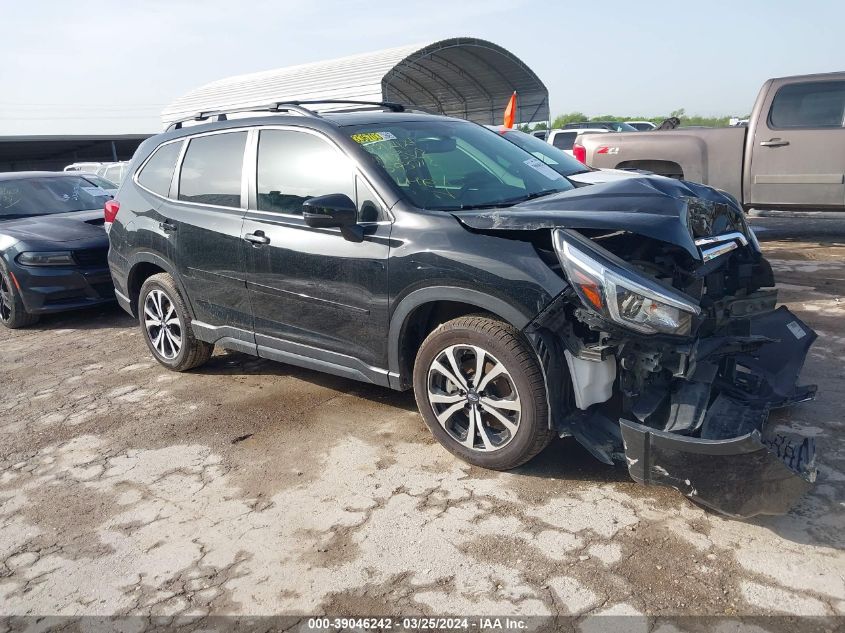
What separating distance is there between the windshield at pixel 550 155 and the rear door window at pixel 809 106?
3.41 meters

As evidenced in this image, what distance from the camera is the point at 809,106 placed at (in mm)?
8664

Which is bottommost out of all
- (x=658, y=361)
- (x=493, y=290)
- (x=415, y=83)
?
(x=658, y=361)

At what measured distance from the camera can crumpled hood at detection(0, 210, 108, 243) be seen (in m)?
7.29

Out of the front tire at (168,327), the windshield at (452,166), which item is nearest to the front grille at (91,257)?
the front tire at (168,327)

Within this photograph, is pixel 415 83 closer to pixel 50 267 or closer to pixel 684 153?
pixel 684 153

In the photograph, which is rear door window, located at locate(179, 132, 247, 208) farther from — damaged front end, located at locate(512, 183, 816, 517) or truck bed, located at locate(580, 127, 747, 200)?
truck bed, located at locate(580, 127, 747, 200)

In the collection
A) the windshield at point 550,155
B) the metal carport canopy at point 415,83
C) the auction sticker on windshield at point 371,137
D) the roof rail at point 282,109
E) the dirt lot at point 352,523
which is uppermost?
the metal carport canopy at point 415,83

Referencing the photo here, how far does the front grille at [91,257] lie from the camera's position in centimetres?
719

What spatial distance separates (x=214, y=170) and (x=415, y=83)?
23.8 meters

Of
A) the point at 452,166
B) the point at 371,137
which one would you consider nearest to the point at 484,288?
the point at 452,166

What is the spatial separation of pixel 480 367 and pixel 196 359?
9.15 ft

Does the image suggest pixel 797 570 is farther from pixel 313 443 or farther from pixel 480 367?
pixel 313 443

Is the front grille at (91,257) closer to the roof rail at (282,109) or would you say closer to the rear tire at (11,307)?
the rear tire at (11,307)

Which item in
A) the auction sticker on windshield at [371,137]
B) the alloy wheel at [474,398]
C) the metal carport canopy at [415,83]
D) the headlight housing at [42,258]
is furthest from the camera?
the metal carport canopy at [415,83]
